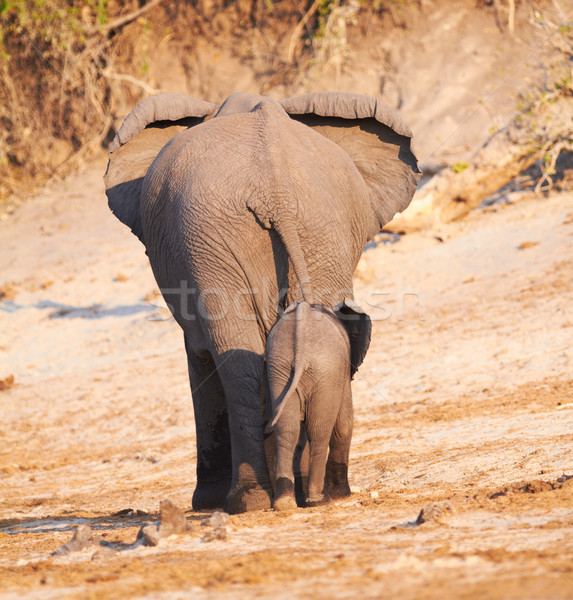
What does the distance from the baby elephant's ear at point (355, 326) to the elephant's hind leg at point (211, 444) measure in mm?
1014

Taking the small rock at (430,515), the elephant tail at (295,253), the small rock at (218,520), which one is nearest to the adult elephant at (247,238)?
the elephant tail at (295,253)

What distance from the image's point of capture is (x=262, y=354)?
4.20 metres

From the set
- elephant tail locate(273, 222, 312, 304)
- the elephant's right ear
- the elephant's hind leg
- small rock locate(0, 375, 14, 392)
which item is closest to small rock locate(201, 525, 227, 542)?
elephant tail locate(273, 222, 312, 304)

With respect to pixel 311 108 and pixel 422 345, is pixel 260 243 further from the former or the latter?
pixel 422 345

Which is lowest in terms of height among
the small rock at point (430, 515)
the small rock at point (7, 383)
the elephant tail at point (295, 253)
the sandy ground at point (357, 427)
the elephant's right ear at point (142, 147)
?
the small rock at point (7, 383)

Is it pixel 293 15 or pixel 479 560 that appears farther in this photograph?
pixel 293 15

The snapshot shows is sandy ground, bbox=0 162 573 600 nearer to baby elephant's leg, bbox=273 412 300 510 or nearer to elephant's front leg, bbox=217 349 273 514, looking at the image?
baby elephant's leg, bbox=273 412 300 510

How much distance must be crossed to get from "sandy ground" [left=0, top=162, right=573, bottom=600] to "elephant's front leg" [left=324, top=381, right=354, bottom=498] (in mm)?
139

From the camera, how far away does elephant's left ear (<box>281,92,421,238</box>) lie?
495 cm

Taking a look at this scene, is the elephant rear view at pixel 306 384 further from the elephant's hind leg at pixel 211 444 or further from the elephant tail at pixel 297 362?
the elephant's hind leg at pixel 211 444

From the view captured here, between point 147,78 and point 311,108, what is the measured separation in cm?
1387

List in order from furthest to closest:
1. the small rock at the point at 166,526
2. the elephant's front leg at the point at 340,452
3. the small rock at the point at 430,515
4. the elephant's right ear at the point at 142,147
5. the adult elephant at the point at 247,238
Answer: the elephant's right ear at the point at 142,147 → the elephant's front leg at the point at 340,452 → the adult elephant at the point at 247,238 → the small rock at the point at 166,526 → the small rock at the point at 430,515

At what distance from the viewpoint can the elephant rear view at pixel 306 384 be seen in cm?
392

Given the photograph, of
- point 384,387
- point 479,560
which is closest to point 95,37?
point 384,387
